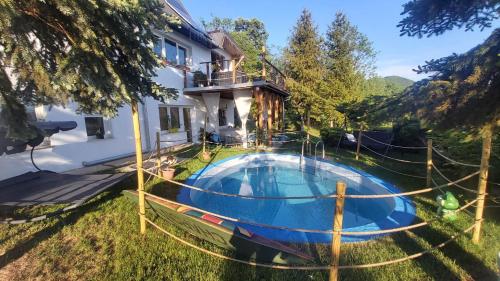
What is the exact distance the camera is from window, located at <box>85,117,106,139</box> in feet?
27.7

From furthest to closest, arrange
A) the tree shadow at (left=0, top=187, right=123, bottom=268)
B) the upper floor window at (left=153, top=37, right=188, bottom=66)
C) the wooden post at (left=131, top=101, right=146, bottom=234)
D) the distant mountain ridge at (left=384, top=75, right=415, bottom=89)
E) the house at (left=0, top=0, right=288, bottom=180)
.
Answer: the distant mountain ridge at (left=384, top=75, right=415, bottom=89)
the upper floor window at (left=153, top=37, right=188, bottom=66)
the house at (left=0, top=0, right=288, bottom=180)
the wooden post at (left=131, top=101, right=146, bottom=234)
the tree shadow at (left=0, top=187, right=123, bottom=268)

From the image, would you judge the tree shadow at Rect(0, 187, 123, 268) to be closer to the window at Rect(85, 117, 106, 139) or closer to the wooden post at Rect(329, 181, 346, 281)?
the window at Rect(85, 117, 106, 139)

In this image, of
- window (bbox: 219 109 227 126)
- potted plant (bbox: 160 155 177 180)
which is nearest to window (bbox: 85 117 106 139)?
potted plant (bbox: 160 155 177 180)

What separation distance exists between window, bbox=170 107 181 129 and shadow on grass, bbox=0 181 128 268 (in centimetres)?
686

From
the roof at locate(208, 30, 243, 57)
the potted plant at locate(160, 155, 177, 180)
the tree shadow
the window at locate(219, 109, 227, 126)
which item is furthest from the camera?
the roof at locate(208, 30, 243, 57)

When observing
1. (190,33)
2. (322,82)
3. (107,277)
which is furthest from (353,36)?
(107,277)

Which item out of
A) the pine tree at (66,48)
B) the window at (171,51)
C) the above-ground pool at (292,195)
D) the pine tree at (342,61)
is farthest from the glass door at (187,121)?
the pine tree at (342,61)

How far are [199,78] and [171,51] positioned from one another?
6.64ft

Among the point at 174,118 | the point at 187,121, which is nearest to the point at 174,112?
the point at 174,118

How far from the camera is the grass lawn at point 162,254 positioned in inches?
128

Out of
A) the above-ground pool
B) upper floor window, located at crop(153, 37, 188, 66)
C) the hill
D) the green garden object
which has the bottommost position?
the above-ground pool

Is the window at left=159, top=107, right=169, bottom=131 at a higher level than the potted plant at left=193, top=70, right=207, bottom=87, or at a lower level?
lower

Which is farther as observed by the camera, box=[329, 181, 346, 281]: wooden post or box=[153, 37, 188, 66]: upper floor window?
box=[153, 37, 188, 66]: upper floor window

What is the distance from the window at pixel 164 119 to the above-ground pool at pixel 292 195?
161 inches
